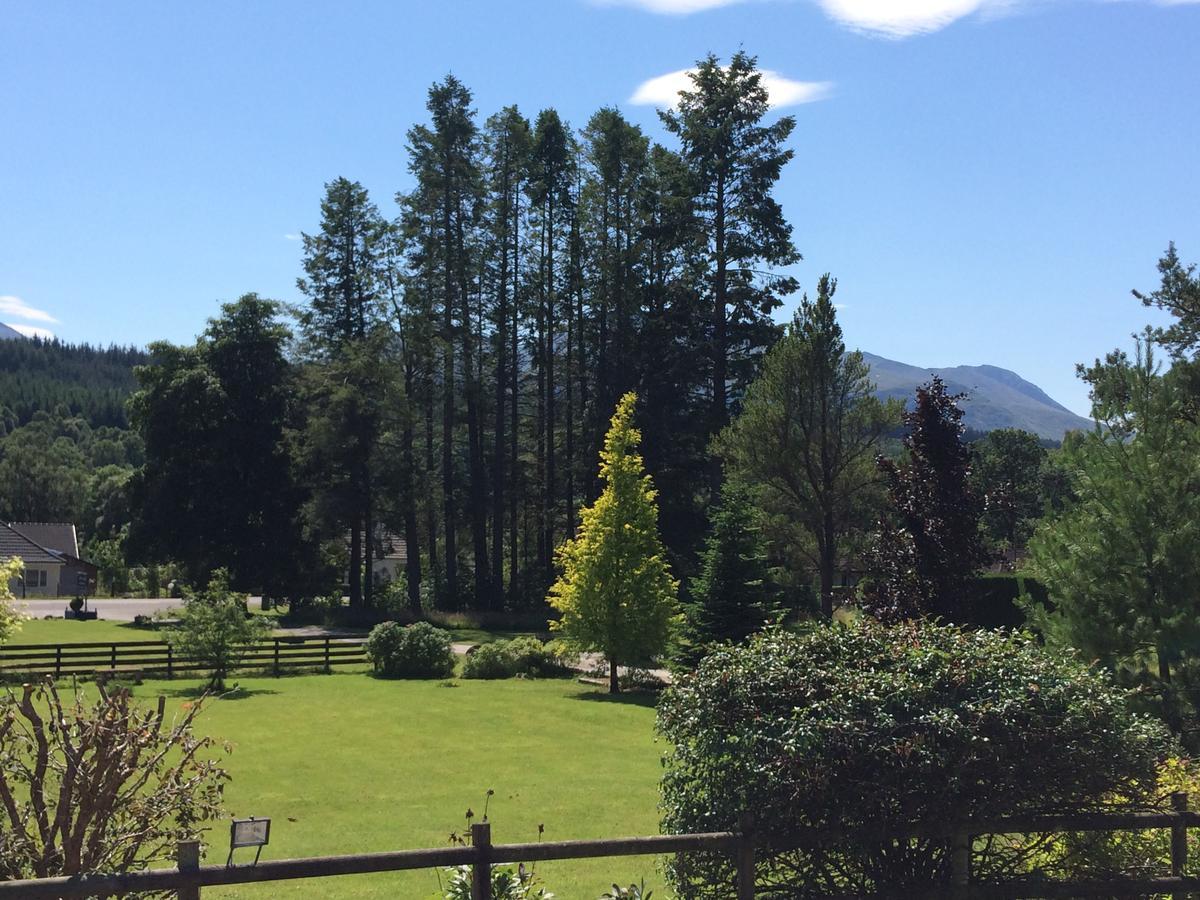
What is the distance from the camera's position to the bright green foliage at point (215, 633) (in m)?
29.8

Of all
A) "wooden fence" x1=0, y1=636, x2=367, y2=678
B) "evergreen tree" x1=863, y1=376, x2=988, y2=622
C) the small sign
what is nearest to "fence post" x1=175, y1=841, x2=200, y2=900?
the small sign

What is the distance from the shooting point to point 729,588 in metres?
27.2

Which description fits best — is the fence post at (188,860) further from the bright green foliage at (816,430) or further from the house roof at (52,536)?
the house roof at (52,536)

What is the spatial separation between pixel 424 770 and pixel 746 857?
1230 cm

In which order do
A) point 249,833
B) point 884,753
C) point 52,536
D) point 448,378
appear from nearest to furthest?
point 249,833, point 884,753, point 448,378, point 52,536

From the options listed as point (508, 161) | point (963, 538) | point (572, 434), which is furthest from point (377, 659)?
point (508, 161)

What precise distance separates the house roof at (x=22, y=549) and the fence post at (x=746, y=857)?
67.5 m

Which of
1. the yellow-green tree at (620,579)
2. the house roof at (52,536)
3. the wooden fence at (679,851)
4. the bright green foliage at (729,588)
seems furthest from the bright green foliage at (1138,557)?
the house roof at (52,536)

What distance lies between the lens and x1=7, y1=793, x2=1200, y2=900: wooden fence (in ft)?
18.2

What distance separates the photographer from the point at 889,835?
260 inches

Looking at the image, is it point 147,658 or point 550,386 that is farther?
point 550,386

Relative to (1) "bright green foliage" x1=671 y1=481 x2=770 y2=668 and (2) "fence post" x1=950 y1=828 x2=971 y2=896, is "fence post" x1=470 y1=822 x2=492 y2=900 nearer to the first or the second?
(2) "fence post" x1=950 y1=828 x2=971 y2=896

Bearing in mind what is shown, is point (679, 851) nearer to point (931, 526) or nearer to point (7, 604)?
point (931, 526)

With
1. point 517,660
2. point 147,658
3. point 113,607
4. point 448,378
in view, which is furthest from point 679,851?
point 113,607
